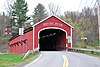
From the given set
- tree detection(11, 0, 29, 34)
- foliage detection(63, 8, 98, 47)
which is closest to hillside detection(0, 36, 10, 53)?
tree detection(11, 0, 29, 34)

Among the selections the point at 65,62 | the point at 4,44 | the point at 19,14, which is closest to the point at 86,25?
the point at 19,14

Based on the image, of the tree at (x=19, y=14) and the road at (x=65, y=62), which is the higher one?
the tree at (x=19, y=14)

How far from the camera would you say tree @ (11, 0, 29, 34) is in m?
87.4

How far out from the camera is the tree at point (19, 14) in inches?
3442

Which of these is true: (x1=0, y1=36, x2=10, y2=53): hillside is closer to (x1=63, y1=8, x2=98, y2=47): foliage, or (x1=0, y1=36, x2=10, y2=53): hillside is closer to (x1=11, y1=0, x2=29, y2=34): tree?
(x1=11, y1=0, x2=29, y2=34): tree

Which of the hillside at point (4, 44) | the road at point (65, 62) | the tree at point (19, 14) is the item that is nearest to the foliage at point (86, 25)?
the tree at point (19, 14)

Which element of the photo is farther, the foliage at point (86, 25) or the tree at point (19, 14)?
the tree at point (19, 14)

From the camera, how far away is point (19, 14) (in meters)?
87.6

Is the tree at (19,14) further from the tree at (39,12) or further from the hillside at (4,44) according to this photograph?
the tree at (39,12)

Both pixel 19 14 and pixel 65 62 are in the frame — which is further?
pixel 19 14

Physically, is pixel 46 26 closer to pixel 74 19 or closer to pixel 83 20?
pixel 83 20

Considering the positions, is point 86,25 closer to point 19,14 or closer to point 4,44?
point 19,14

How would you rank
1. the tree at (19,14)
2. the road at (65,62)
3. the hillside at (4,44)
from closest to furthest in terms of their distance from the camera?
the road at (65,62) → the hillside at (4,44) → the tree at (19,14)

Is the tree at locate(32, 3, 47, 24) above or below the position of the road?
above
